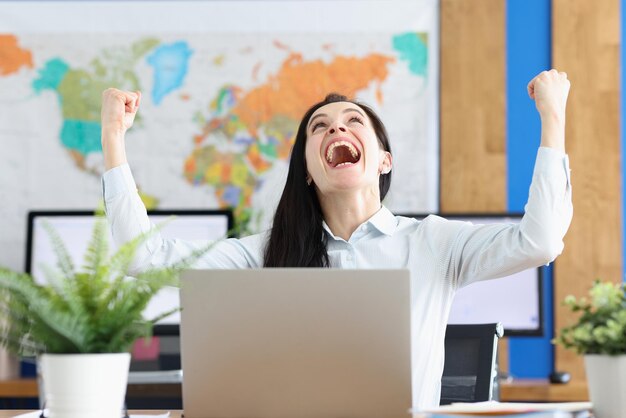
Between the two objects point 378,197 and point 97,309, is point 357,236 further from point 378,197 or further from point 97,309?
point 97,309

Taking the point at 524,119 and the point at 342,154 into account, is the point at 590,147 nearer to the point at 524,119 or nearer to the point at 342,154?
the point at 524,119

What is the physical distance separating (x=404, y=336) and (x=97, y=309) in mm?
455

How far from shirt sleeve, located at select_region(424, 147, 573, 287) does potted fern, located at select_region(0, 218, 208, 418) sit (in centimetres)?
82

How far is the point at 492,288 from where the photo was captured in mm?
3225

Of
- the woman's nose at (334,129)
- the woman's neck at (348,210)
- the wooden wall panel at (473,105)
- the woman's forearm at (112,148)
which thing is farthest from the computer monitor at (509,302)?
the woman's forearm at (112,148)

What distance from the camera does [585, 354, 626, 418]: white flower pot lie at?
1315 millimetres

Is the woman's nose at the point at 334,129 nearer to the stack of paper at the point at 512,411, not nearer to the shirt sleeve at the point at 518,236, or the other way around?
the shirt sleeve at the point at 518,236

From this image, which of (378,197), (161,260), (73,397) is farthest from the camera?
(378,197)

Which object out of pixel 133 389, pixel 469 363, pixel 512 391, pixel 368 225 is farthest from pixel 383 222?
pixel 133 389

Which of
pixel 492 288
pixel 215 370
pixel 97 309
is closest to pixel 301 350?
pixel 215 370

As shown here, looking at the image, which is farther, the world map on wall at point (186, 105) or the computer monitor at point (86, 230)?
the world map on wall at point (186, 105)

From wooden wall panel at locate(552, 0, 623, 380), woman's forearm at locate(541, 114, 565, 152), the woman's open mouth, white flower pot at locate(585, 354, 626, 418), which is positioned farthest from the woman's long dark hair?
wooden wall panel at locate(552, 0, 623, 380)

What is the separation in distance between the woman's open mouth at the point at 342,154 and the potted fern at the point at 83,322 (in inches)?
39.8

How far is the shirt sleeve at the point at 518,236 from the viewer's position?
5.64ft
